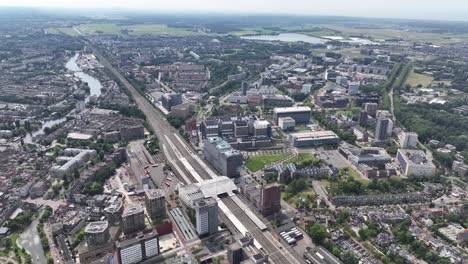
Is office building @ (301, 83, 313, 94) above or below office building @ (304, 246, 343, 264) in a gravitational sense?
above

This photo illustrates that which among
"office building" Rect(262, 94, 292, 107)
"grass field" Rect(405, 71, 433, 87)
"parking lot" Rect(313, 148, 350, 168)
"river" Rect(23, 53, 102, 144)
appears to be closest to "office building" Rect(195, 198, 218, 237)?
"parking lot" Rect(313, 148, 350, 168)

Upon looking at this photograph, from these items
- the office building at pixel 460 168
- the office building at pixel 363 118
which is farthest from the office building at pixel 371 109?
the office building at pixel 460 168

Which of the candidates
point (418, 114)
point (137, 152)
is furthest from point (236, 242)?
point (418, 114)

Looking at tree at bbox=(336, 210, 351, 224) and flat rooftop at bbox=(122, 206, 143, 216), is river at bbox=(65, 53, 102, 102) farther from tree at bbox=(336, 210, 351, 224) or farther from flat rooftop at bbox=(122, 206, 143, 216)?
tree at bbox=(336, 210, 351, 224)

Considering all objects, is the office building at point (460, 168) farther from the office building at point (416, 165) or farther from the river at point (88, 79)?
the river at point (88, 79)

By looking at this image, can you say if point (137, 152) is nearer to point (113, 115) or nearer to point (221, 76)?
point (113, 115)

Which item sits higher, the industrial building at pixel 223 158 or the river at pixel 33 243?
the industrial building at pixel 223 158
